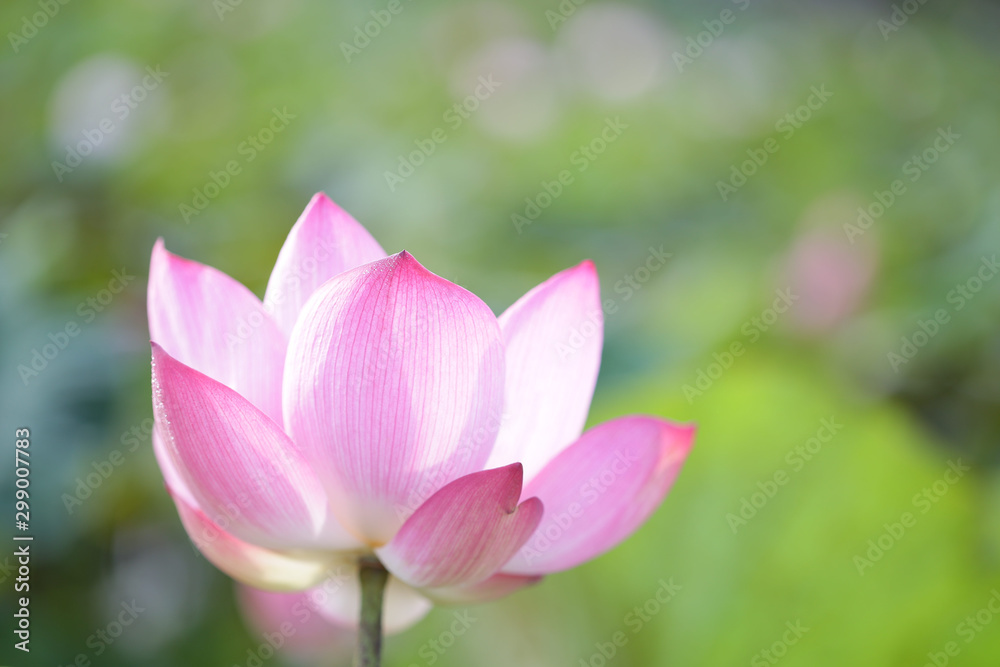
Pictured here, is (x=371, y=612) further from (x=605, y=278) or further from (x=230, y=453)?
(x=605, y=278)

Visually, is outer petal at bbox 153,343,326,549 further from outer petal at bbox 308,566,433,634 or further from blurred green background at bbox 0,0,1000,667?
blurred green background at bbox 0,0,1000,667

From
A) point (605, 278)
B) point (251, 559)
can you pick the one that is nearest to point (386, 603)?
point (251, 559)

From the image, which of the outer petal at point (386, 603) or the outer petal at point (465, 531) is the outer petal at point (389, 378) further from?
the outer petal at point (386, 603)

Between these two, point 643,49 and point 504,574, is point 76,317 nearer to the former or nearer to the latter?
point 504,574

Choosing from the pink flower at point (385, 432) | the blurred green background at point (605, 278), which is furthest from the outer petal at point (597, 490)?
the blurred green background at point (605, 278)

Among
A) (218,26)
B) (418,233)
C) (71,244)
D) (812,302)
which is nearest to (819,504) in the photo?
(812,302)

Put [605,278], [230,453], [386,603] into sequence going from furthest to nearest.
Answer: [605,278] < [386,603] < [230,453]

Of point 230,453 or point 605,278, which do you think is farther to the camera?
point 605,278
